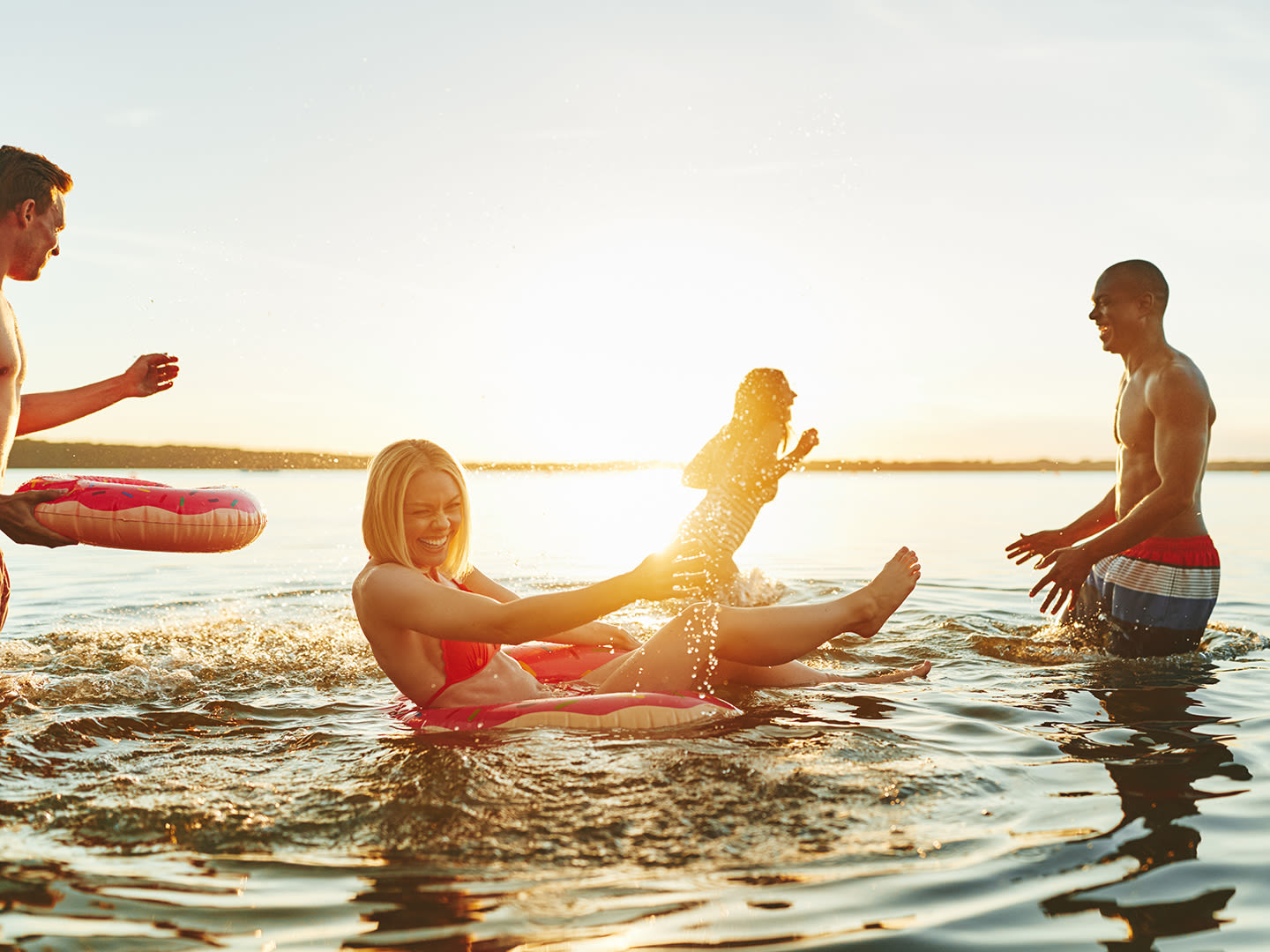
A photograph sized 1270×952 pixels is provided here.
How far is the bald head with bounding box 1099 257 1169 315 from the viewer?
7.35m

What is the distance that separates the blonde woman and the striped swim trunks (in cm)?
217

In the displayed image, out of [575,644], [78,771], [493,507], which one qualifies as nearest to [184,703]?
[78,771]

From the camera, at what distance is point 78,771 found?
441cm

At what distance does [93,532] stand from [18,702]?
105 centimetres

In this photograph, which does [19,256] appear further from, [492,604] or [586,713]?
[586,713]

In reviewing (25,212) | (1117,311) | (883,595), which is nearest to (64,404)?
(25,212)

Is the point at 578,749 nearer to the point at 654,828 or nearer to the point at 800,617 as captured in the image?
the point at 654,828

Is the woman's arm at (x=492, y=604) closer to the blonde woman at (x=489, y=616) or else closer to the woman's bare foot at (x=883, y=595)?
the blonde woman at (x=489, y=616)

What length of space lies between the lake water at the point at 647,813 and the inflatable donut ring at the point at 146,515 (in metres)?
0.95

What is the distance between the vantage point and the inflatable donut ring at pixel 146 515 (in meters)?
5.88

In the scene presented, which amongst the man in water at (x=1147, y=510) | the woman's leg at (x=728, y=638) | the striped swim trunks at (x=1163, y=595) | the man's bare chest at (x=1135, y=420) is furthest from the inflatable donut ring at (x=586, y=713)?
the man's bare chest at (x=1135, y=420)

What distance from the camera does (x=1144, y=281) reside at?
736cm

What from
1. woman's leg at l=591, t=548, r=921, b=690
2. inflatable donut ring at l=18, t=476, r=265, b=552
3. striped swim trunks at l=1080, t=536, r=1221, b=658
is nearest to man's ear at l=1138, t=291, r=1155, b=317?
striped swim trunks at l=1080, t=536, r=1221, b=658

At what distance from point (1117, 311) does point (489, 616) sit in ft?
18.3
